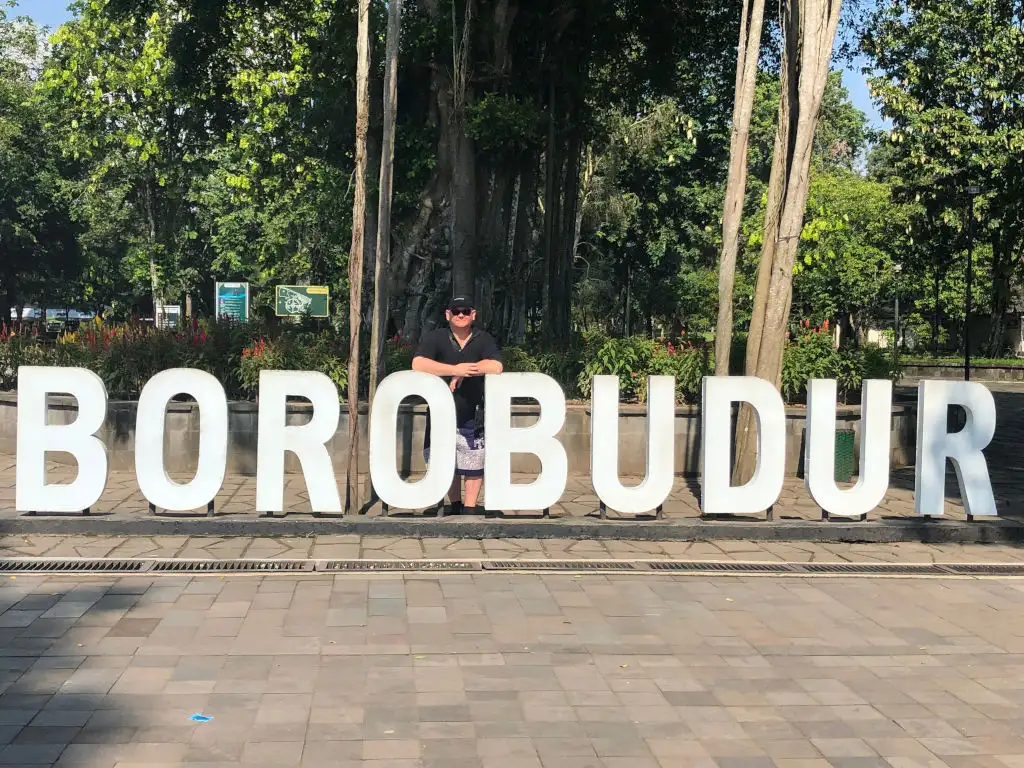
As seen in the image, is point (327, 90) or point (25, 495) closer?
point (25, 495)

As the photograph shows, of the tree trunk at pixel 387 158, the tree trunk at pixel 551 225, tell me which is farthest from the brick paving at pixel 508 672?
the tree trunk at pixel 551 225

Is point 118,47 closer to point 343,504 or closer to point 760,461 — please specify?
point 343,504

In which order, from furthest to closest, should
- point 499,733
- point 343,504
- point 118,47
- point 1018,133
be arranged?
point 118,47 → point 1018,133 → point 343,504 → point 499,733

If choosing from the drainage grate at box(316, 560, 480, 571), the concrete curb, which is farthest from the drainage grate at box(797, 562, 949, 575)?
the drainage grate at box(316, 560, 480, 571)

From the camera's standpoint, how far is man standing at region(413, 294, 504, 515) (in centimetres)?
873

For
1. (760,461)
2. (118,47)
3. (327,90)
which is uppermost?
(118,47)

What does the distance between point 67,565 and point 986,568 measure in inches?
267

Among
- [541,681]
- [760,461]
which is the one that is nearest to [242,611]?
[541,681]

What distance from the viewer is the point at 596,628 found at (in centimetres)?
619

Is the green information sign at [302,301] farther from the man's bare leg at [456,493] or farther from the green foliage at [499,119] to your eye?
the man's bare leg at [456,493]

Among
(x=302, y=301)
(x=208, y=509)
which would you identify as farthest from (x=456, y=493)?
(x=302, y=301)

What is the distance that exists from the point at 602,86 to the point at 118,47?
1561 cm

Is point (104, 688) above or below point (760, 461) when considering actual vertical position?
below

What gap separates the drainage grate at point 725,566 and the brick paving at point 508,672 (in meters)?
0.32
